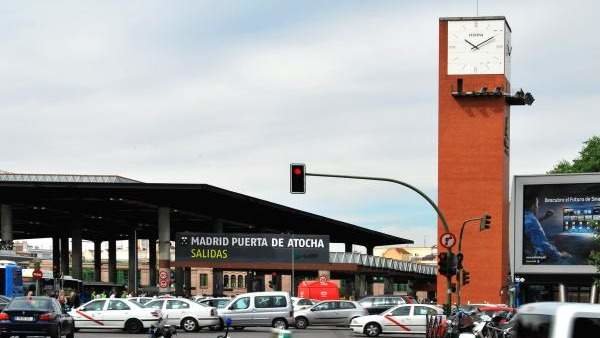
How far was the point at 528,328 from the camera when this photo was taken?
12133 millimetres

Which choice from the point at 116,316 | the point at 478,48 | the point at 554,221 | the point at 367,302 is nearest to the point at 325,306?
the point at 367,302

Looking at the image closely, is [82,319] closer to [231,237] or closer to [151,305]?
[151,305]

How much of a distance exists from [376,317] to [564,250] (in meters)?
42.7

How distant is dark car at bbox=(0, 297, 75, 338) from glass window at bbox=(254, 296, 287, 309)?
13461mm

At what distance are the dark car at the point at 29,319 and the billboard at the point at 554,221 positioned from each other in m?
55.2

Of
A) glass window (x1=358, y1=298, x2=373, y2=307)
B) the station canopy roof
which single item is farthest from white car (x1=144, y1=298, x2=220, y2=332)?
the station canopy roof

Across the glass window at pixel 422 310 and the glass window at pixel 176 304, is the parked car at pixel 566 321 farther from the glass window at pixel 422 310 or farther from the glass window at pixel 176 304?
the glass window at pixel 176 304

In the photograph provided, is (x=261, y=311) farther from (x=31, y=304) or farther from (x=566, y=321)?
(x=566, y=321)

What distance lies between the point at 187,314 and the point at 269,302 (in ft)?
11.4

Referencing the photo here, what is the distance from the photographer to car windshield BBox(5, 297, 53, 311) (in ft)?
95.7

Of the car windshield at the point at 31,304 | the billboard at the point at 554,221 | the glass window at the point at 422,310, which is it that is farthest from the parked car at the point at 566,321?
the billboard at the point at 554,221

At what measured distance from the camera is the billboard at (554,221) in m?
79.3

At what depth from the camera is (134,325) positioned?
38.1 meters

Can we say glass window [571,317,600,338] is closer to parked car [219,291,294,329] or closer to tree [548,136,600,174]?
parked car [219,291,294,329]
